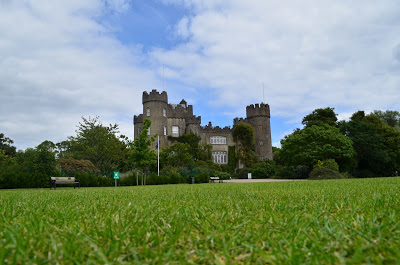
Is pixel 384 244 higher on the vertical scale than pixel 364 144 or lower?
lower

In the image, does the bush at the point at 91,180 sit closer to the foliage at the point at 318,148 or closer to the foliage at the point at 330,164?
the foliage at the point at 330,164

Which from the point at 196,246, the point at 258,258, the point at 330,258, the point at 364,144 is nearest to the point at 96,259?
the point at 196,246

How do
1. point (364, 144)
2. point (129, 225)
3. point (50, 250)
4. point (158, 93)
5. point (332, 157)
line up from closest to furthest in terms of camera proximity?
point (50, 250)
point (129, 225)
point (332, 157)
point (364, 144)
point (158, 93)

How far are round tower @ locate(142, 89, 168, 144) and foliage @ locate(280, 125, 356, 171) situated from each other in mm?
20730

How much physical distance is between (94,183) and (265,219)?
20.6 m

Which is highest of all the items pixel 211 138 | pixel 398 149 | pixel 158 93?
pixel 158 93

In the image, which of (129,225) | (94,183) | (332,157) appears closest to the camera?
(129,225)

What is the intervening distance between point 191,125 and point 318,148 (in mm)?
22898

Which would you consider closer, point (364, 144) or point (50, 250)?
point (50, 250)

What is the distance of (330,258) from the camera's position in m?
1.40

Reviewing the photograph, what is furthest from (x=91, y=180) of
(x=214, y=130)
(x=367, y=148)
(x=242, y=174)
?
(x=214, y=130)

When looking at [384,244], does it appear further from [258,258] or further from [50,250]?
[50,250]

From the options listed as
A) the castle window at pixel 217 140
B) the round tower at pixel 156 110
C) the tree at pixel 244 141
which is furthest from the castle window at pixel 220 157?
the round tower at pixel 156 110

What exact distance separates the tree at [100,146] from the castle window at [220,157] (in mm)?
14889
